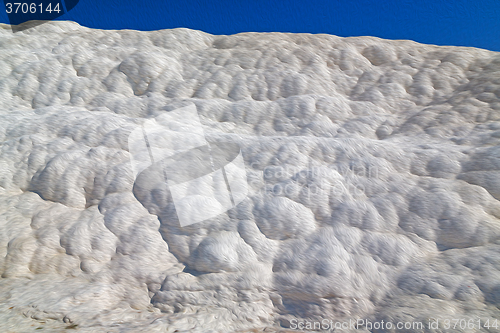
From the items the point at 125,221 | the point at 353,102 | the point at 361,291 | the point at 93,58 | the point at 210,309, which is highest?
the point at 353,102

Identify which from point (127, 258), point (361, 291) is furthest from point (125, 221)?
point (361, 291)

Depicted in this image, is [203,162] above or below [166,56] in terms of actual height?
below

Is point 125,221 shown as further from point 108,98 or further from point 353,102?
point 353,102

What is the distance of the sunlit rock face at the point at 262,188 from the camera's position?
5.66 feet

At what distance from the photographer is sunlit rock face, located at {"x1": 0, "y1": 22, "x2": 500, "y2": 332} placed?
1726 millimetres

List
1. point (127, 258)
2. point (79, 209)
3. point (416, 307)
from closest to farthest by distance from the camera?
point (416, 307) → point (127, 258) → point (79, 209)

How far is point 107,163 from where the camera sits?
2.23 metres

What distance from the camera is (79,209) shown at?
2.16m

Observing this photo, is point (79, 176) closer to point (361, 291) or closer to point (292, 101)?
point (292, 101)

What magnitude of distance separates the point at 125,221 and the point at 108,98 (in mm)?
1302

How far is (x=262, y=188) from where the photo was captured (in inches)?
83.9

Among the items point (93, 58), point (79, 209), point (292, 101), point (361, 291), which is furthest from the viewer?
point (93, 58)

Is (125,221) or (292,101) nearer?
(125,221)

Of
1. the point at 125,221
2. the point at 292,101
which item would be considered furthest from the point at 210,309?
the point at 292,101
